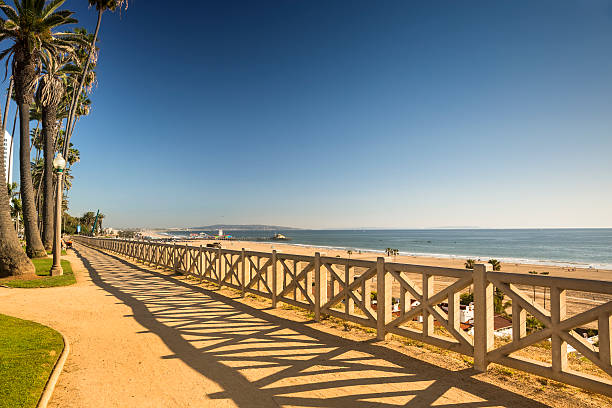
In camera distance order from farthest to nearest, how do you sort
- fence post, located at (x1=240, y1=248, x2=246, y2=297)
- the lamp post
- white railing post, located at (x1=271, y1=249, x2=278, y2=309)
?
the lamp post, fence post, located at (x1=240, y1=248, x2=246, y2=297), white railing post, located at (x1=271, y1=249, x2=278, y2=309)

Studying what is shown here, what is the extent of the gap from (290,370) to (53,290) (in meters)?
10.1

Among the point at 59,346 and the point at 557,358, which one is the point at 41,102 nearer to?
the point at 59,346

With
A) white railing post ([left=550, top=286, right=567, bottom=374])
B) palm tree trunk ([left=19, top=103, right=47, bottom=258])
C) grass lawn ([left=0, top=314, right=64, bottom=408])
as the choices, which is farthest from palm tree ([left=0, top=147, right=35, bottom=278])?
white railing post ([left=550, top=286, right=567, bottom=374])

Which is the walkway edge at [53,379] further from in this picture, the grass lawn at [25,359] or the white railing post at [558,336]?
the white railing post at [558,336]

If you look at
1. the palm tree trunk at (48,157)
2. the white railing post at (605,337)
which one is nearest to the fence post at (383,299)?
the white railing post at (605,337)

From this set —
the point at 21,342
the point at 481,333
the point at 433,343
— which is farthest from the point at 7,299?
the point at 481,333

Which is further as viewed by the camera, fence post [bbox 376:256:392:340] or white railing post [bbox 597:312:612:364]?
fence post [bbox 376:256:392:340]

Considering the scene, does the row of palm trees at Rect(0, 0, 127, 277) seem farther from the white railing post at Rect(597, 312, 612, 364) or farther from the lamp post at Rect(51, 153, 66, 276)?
the white railing post at Rect(597, 312, 612, 364)

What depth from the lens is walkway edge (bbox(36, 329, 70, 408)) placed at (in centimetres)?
348

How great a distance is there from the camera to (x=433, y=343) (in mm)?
4789

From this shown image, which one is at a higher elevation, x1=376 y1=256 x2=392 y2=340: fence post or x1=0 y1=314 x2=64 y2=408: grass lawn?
x1=376 y1=256 x2=392 y2=340: fence post

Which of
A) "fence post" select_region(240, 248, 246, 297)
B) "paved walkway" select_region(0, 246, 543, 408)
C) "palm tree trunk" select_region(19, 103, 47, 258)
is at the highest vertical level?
"palm tree trunk" select_region(19, 103, 47, 258)

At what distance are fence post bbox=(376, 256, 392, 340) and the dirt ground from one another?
0.73ft

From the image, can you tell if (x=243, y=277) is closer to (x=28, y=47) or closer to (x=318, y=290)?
(x=318, y=290)
